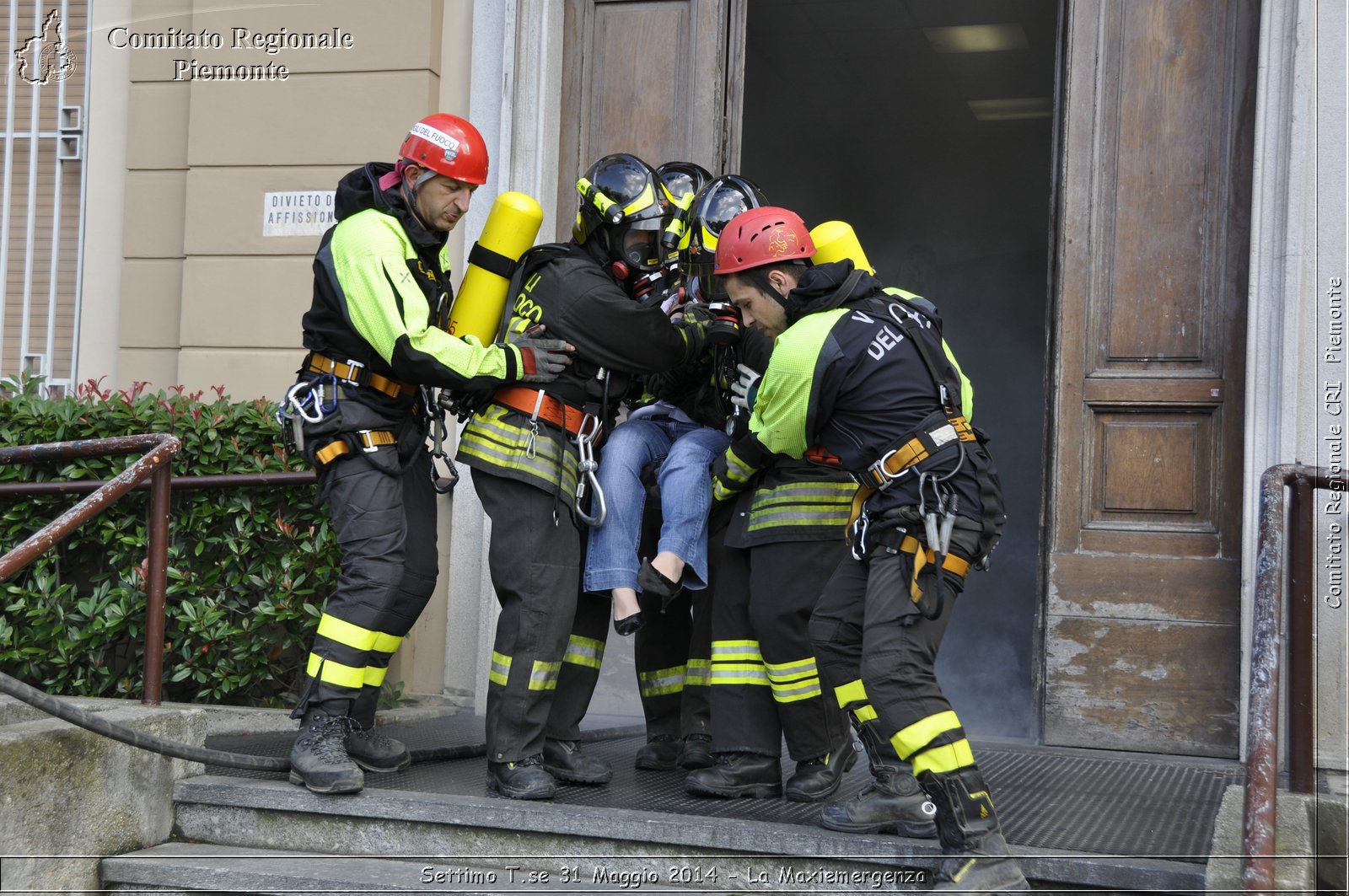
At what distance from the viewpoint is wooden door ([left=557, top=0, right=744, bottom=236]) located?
6.21 meters

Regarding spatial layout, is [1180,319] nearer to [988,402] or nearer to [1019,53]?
[988,402]

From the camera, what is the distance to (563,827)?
3.68 metres

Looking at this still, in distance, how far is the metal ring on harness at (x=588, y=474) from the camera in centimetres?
421

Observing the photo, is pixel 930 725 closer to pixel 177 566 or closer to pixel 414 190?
pixel 414 190

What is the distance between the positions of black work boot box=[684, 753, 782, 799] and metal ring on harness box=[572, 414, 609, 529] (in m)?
0.88

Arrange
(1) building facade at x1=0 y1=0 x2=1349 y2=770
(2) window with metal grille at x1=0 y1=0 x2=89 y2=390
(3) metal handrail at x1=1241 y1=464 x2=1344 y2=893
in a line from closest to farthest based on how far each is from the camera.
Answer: (3) metal handrail at x1=1241 y1=464 x2=1344 y2=893
(1) building facade at x1=0 y1=0 x2=1349 y2=770
(2) window with metal grille at x1=0 y1=0 x2=89 y2=390

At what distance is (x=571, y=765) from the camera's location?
4.27 meters

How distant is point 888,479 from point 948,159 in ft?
29.9

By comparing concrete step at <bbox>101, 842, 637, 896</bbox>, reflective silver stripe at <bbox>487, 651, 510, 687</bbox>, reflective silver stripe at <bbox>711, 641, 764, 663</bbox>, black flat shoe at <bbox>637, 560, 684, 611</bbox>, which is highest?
black flat shoe at <bbox>637, 560, 684, 611</bbox>

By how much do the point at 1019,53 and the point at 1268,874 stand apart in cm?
926

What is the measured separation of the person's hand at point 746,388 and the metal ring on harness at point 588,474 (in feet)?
1.57

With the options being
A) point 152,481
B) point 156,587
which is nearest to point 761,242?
point 152,481

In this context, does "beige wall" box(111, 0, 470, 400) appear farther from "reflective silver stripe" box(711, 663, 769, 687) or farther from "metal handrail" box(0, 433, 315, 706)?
"reflective silver stripe" box(711, 663, 769, 687)

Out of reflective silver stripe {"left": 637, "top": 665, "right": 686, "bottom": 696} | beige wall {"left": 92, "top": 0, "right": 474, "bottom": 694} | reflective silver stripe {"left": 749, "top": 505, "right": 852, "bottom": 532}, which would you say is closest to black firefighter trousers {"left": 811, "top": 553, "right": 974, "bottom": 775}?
reflective silver stripe {"left": 749, "top": 505, "right": 852, "bottom": 532}
